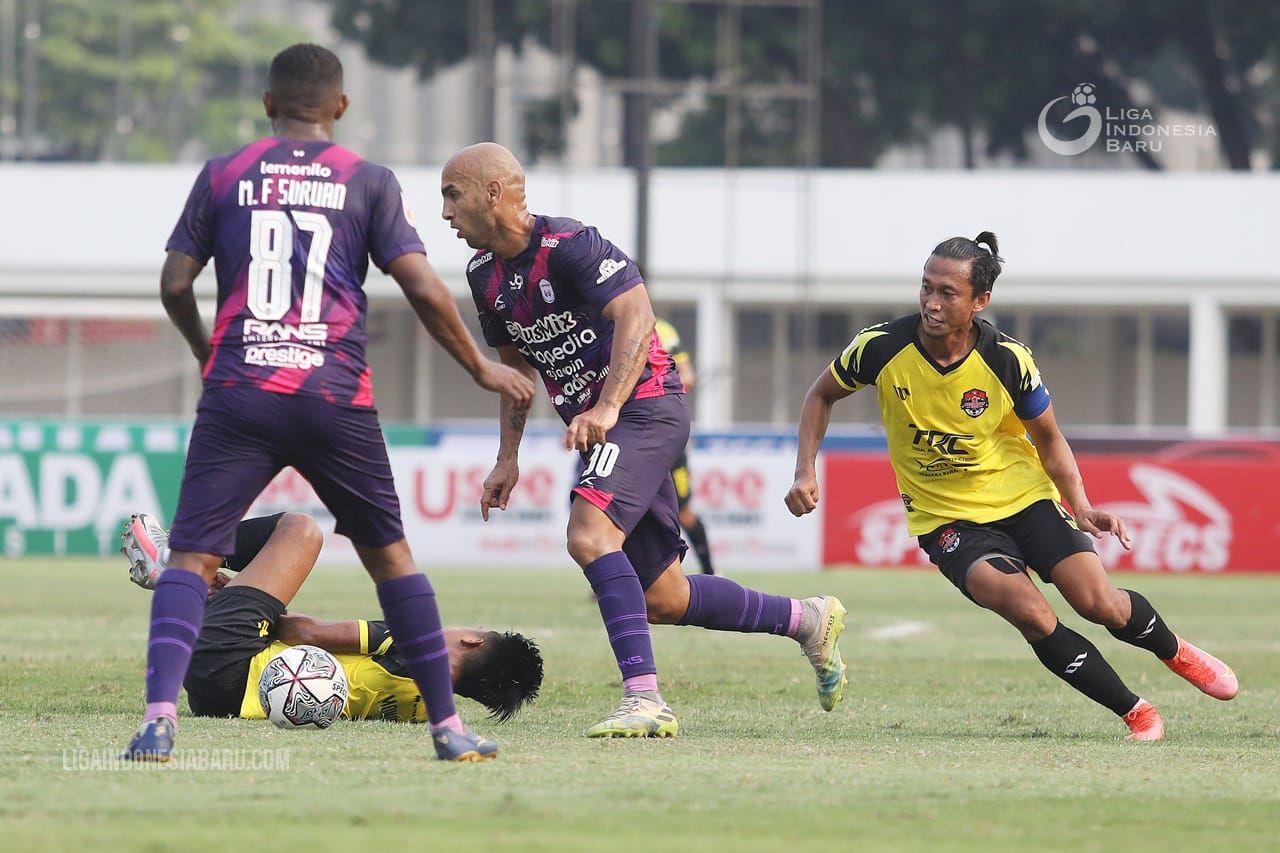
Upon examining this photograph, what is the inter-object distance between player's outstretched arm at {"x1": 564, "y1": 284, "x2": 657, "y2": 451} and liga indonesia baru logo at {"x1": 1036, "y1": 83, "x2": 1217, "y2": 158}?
23787 mm

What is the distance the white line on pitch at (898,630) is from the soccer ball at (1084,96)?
22095 millimetres

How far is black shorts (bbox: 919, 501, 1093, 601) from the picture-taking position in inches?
292

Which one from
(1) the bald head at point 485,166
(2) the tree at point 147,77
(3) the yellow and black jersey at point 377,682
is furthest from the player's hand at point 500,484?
(2) the tree at point 147,77

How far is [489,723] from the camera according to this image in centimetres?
726

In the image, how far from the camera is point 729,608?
750 cm

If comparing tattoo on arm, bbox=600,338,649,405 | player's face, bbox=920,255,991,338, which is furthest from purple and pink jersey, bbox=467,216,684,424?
player's face, bbox=920,255,991,338

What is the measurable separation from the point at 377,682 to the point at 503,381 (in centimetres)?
190

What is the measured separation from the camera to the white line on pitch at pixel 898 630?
494 inches

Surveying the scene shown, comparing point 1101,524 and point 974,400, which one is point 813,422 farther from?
point 1101,524

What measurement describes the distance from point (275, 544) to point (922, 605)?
8910 millimetres

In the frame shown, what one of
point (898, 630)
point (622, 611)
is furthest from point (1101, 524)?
point (898, 630)

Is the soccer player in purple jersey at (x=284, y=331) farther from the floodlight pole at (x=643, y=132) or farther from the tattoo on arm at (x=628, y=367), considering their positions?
the floodlight pole at (x=643, y=132)

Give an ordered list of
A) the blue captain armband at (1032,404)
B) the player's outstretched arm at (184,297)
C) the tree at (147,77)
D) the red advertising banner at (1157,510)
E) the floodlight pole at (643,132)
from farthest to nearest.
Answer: the tree at (147,77) → the floodlight pole at (643,132) → the red advertising banner at (1157,510) → the blue captain armband at (1032,404) → the player's outstretched arm at (184,297)

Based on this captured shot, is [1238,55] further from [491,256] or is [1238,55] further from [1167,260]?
[491,256]
